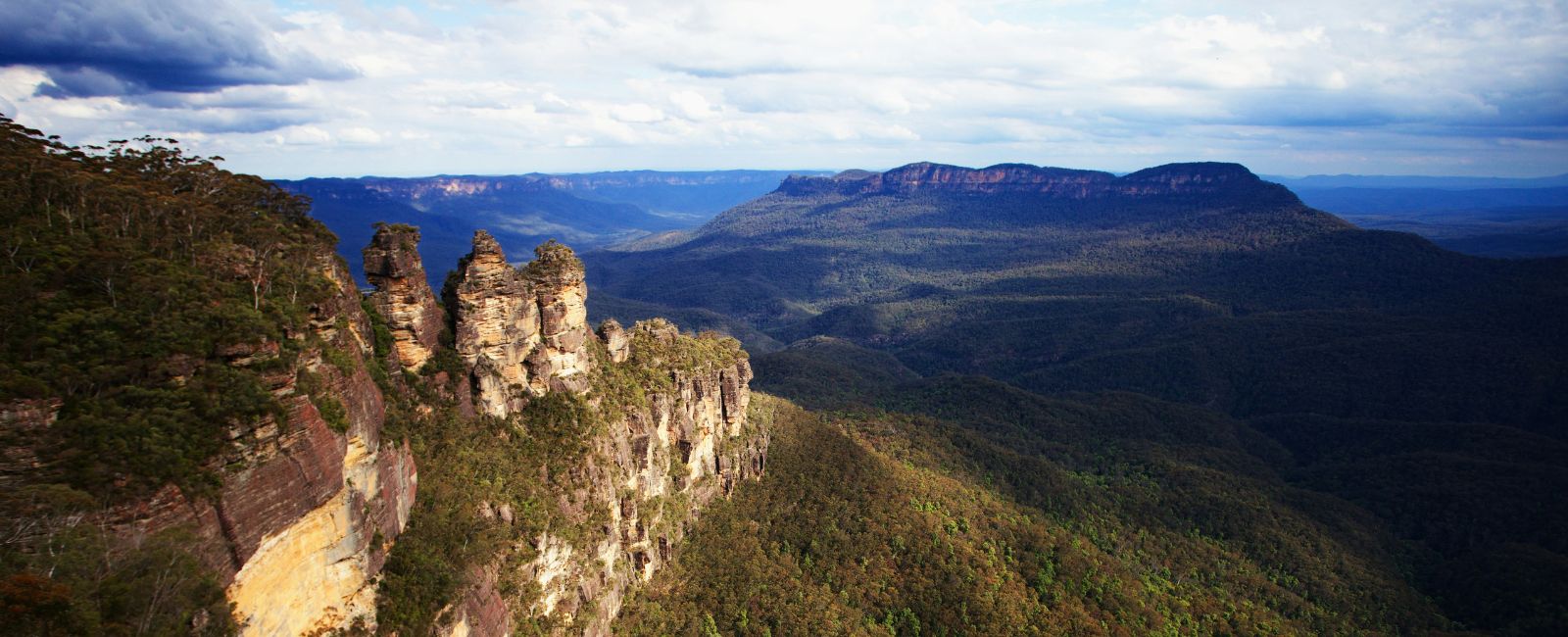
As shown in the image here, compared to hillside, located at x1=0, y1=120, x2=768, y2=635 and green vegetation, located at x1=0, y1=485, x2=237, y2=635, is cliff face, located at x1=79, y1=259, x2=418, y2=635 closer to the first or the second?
hillside, located at x1=0, y1=120, x2=768, y2=635

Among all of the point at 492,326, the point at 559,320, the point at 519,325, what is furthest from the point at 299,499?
the point at 559,320

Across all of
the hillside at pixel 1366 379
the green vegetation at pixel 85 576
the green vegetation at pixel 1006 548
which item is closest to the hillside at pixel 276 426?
the green vegetation at pixel 85 576

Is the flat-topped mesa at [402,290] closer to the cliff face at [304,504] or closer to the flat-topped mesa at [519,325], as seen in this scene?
the flat-topped mesa at [519,325]

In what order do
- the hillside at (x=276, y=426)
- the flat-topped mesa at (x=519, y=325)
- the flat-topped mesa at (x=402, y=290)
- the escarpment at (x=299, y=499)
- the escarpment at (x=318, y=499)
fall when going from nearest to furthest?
the hillside at (x=276, y=426) < the escarpment at (x=299, y=499) < the escarpment at (x=318, y=499) < the flat-topped mesa at (x=402, y=290) < the flat-topped mesa at (x=519, y=325)

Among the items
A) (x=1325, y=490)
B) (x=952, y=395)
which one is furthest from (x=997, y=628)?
(x=1325, y=490)

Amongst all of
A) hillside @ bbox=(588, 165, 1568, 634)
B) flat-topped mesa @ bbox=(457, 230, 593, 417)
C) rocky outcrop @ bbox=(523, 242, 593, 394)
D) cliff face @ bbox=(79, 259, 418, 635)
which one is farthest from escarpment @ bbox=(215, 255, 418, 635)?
hillside @ bbox=(588, 165, 1568, 634)

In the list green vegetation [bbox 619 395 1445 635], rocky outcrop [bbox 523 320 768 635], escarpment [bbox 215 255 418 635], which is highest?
escarpment [bbox 215 255 418 635]
